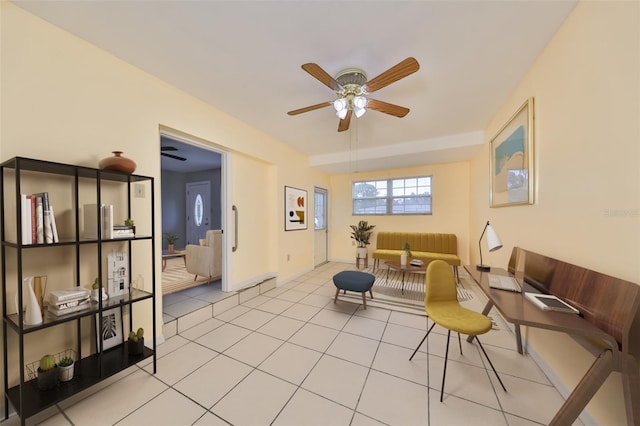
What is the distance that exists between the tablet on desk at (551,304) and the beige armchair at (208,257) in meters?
3.70

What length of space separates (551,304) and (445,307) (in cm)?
76

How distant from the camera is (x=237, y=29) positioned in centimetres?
158

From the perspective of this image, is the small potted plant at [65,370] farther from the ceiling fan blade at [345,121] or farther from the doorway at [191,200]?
the doorway at [191,200]

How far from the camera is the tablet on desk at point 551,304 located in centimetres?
122

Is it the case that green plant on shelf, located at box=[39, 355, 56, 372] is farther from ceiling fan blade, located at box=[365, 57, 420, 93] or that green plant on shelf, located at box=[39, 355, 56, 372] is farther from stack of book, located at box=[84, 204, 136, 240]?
ceiling fan blade, located at box=[365, 57, 420, 93]

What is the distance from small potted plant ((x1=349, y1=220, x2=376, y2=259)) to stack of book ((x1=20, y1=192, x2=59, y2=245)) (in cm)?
482

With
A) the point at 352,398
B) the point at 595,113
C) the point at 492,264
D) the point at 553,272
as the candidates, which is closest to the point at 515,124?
the point at 595,113

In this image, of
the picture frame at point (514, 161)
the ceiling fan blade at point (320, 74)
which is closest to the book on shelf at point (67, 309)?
the ceiling fan blade at point (320, 74)

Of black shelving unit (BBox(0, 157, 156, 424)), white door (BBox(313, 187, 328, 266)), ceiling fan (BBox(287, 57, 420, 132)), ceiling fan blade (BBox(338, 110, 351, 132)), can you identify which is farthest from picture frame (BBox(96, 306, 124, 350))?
white door (BBox(313, 187, 328, 266))

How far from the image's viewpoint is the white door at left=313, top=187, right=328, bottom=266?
17.9ft

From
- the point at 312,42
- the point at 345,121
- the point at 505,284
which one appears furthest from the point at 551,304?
the point at 312,42

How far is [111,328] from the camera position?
1758 millimetres

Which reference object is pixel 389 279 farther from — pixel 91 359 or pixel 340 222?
pixel 91 359

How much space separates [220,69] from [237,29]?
53 cm
